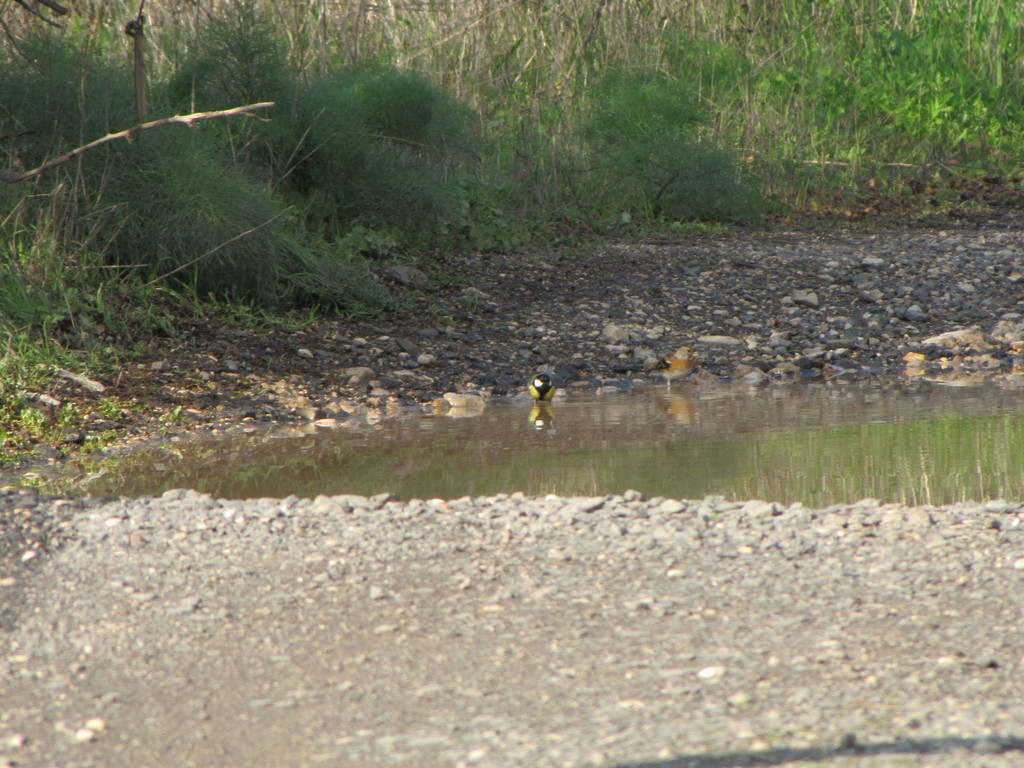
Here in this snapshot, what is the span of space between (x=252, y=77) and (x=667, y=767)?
19.9 feet

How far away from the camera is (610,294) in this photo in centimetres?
744

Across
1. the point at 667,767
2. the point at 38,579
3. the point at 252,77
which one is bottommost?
the point at 38,579

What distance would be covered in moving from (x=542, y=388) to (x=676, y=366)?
0.94 meters

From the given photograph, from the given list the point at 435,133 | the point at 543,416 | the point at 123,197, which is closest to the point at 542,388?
the point at 543,416

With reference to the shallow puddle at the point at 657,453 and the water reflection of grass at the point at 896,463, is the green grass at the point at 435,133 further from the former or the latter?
the water reflection of grass at the point at 896,463

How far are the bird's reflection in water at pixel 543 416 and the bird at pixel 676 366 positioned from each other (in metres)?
0.84

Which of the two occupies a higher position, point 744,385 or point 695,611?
point 695,611

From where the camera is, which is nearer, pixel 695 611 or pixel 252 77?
pixel 695 611

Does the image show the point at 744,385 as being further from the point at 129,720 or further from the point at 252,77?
the point at 129,720

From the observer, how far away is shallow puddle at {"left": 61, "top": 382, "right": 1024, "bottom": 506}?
4.06 m

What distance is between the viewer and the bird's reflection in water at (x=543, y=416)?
5.21 meters

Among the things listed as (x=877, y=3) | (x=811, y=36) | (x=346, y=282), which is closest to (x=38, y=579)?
(x=346, y=282)

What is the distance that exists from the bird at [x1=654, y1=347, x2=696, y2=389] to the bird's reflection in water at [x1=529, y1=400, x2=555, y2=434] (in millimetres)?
837

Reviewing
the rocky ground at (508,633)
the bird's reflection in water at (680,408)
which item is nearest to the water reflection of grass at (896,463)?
the rocky ground at (508,633)
